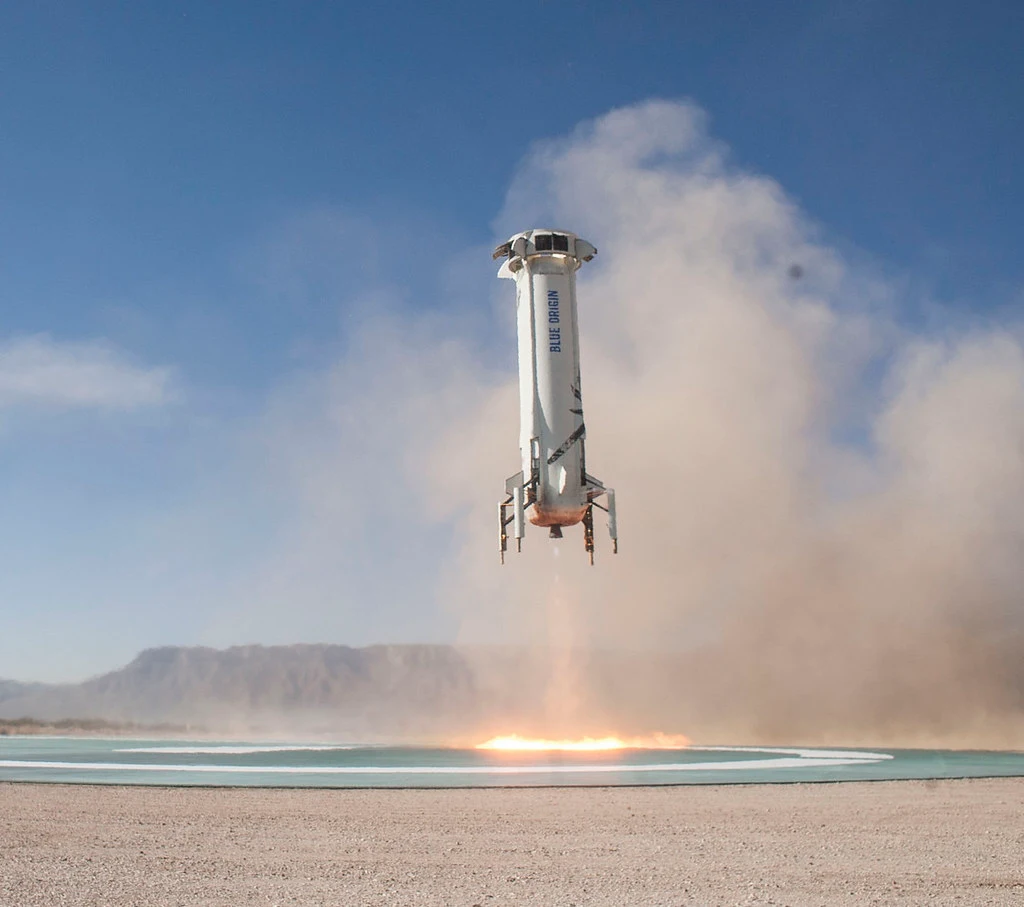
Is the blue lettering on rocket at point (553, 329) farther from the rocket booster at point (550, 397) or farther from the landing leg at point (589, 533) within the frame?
the landing leg at point (589, 533)

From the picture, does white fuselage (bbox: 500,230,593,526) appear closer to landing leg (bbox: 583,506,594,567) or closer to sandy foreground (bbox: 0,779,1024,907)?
landing leg (bbox: 583,506,594,567)

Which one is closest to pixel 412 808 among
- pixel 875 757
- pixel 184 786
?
pixel 184 786

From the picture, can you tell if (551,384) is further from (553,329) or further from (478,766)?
(478,766)

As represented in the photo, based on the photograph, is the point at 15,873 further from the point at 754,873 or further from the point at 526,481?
the point at 526,481

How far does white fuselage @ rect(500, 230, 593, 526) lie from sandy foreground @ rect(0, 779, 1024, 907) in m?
11.9

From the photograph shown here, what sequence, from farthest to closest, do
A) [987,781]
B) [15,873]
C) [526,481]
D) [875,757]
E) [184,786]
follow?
[875,757] → [526,481] → [987,781] → [184,786] → [15,873]

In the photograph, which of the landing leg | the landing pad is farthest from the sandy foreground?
the landing leg

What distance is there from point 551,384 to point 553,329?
8.05 feet

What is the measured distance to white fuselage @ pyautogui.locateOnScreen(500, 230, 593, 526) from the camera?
38.8 m

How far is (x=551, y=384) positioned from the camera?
39625 mm

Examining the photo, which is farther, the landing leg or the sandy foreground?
the landing leg

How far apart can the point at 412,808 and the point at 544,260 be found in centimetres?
2346

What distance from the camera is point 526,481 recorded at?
129ft

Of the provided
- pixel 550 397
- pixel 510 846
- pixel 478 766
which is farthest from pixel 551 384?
pixel 510 846
